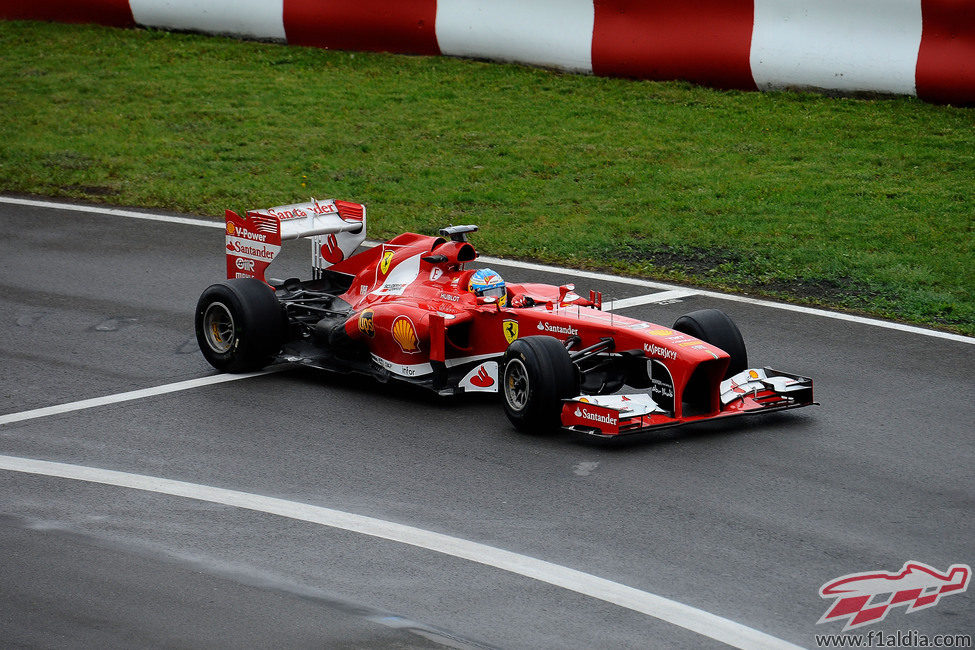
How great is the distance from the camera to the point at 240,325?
374 inches

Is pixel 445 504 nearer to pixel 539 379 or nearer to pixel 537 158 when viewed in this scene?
pixel 539 379

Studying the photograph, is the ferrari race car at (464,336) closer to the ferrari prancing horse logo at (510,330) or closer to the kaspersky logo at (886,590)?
the ferrari prancing horse logo at (510,330)

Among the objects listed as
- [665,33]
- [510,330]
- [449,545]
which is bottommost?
[449,545]

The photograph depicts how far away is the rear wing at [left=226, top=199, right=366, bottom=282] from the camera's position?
33.5 ft

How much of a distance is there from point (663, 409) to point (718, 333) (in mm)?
856

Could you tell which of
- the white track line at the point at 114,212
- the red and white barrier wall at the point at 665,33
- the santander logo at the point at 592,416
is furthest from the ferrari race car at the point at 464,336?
the red and white barrier wall at the point at 665,33

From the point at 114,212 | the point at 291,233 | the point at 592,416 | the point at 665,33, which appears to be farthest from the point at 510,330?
the point at 665,33

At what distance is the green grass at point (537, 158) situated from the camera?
12.5 metres

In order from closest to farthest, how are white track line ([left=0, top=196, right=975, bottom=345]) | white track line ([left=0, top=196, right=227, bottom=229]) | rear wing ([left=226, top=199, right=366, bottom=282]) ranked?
1. rear wing ([left=226, top=199, right=366, bottom=282])
2. white track line ([left=0, top=196, right=975, bottom=345])
3. white track line ([left=0, top=196, right=227, bottom=229])

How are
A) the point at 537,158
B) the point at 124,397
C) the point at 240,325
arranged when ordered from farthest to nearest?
1. the point at 537,158
2. the point at 240,325
3. the point at 124,397

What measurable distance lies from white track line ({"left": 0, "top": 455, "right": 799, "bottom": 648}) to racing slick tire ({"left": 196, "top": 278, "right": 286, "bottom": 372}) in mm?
1945

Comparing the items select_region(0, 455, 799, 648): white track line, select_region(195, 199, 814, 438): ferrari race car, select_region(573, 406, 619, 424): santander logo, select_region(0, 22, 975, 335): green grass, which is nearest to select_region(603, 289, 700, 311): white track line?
select_region(0, 22, 975, 335): green grass

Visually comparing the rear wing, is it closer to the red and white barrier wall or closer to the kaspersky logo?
the kaspersky logo

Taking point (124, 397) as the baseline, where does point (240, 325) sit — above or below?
above
